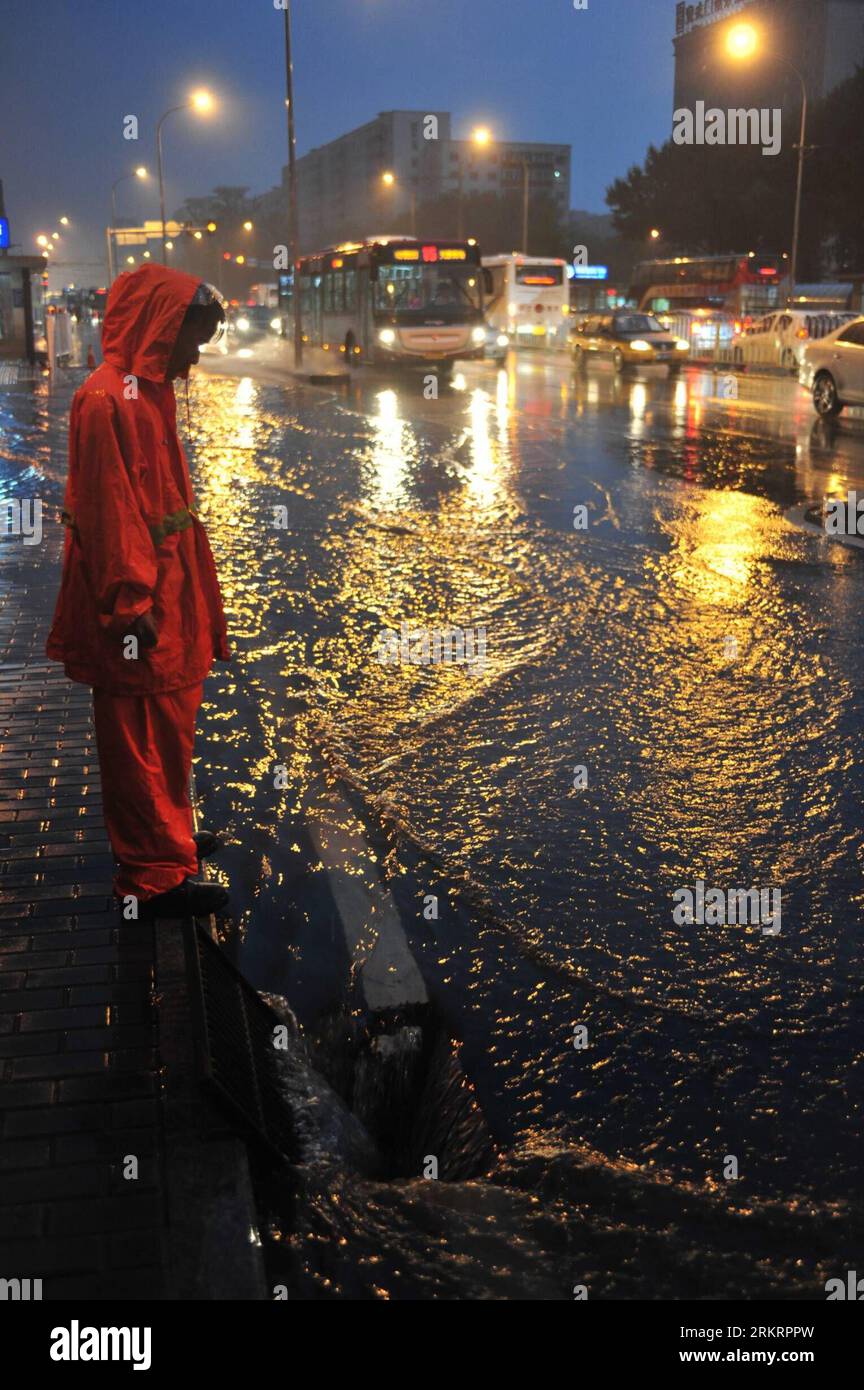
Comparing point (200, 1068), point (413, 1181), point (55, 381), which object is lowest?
point (413, 1181)

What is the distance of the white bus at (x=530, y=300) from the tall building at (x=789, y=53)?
2991 cm

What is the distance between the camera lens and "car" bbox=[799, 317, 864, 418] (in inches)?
802

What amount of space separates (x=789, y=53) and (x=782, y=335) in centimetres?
5228

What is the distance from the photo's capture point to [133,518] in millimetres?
3805

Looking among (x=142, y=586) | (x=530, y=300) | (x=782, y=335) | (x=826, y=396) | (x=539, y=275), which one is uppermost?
(x=539, y=275)

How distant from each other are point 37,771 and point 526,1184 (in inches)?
125

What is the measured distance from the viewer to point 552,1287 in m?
2.88

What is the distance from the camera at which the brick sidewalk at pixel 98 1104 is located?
2.76 m

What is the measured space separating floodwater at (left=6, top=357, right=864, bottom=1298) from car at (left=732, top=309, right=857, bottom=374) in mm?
25537

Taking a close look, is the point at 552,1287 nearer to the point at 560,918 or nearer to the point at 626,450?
the point at 560,918

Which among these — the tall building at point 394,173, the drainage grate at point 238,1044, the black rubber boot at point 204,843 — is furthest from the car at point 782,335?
the tall building at point 394,173

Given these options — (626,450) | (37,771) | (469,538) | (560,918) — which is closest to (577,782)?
(560,918)

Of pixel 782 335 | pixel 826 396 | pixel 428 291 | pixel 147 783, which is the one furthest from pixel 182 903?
pixel 782 335

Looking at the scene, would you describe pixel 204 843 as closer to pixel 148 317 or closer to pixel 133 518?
pixel 133 518
